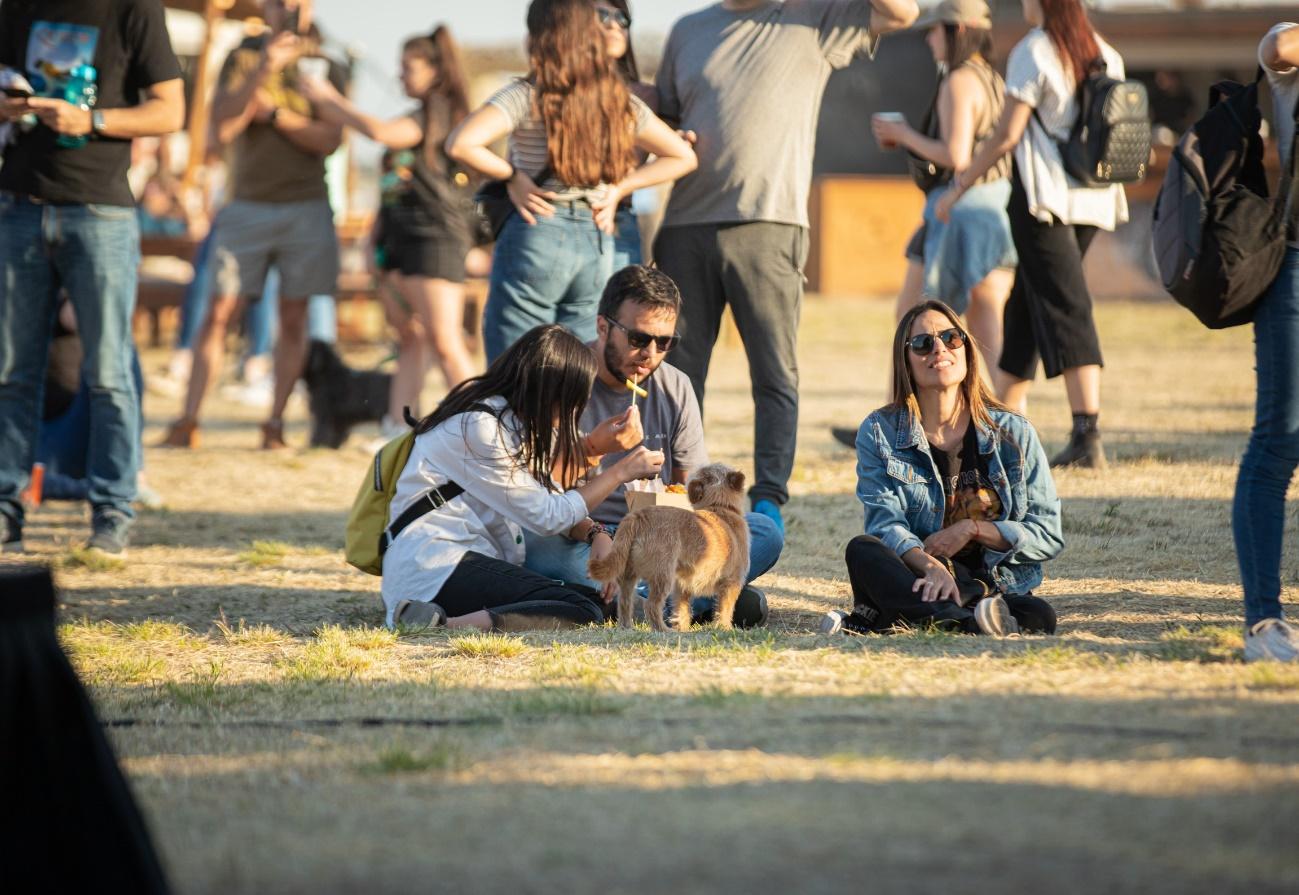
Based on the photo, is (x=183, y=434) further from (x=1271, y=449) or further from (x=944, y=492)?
(x=1271, y=449)

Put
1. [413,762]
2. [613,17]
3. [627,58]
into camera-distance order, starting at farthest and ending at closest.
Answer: [627,58], [613,17], [413,762]

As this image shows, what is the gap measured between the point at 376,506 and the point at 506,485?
0.51 metres

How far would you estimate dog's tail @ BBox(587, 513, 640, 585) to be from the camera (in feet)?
15.1

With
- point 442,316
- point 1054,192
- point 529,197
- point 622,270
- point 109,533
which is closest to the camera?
point 622,270

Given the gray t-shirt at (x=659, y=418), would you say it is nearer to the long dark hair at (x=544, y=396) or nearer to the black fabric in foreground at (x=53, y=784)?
the long dark hair at (x=544, y=396)

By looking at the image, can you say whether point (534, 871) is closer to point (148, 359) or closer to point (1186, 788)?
point (1186, 788)

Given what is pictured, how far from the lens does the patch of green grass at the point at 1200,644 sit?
402 centimetres

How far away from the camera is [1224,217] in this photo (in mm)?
3922

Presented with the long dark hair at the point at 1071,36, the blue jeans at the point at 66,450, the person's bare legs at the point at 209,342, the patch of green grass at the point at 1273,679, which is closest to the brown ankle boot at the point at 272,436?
the person's bare legs at the point at 209,342

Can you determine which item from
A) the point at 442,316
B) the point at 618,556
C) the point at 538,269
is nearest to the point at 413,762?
the point at 618,556

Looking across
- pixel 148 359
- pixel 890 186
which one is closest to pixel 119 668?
pixel 148 359

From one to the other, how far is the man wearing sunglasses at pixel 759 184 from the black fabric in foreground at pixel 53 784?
148 inches

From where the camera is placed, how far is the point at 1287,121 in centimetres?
404

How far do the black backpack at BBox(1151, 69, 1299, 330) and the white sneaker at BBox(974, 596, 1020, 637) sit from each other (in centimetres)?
101
